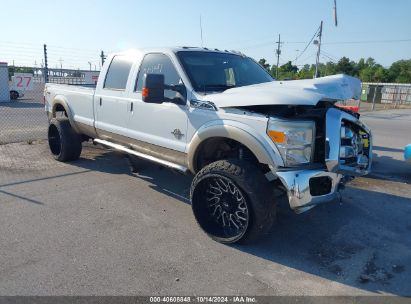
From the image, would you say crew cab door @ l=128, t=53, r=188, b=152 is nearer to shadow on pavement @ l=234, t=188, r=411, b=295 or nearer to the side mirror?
Result: the side mirror

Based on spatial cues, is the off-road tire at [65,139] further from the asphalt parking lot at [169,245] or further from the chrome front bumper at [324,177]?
the chrome front bumper at [324,177]

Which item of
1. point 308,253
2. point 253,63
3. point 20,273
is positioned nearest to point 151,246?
point 20,273

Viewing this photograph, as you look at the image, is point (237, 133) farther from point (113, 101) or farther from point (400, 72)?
point (400, 72)

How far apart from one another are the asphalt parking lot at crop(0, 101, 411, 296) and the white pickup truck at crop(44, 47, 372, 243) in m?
0.42

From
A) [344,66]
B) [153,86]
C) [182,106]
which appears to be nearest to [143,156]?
[182,106]

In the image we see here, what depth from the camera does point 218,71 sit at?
4.66m

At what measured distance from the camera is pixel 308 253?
366 centimetres

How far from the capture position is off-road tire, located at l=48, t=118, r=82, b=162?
6496 mm

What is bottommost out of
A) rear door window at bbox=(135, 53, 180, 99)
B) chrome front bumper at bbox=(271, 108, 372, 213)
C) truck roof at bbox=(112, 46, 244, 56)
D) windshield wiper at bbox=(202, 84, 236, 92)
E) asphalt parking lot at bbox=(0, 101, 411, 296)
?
asphalt parking lot at bbox=(0, 101, 411, 296)

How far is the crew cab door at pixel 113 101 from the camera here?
5.20 metres

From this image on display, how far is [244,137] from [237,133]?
0.09 m

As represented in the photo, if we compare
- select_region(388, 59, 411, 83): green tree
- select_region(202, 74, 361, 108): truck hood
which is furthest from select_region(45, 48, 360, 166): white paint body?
select_region(388, 59, 411, 83): green tree

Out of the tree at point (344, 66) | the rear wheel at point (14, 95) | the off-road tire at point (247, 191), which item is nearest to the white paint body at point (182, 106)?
the off-road tire at point (247, 191)

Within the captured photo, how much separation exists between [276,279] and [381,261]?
1120 mm
